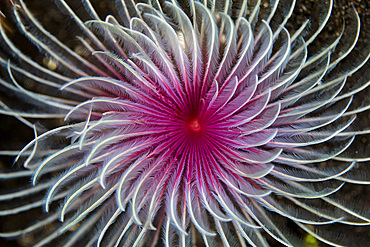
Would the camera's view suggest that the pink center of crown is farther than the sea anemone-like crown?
Yes

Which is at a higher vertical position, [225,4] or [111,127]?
[225,4]

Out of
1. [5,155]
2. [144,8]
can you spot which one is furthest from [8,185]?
[144,8]

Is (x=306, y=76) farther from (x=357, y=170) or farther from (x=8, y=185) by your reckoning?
(x=8, y=185)

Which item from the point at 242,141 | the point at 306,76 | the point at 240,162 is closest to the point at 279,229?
the point at 240,162

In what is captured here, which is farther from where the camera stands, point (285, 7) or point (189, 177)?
point (285, 7)

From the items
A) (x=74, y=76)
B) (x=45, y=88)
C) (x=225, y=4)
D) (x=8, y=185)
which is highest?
(x=225, y=4)

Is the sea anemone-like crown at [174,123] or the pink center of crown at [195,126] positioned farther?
the pink center of crown at [195,126]

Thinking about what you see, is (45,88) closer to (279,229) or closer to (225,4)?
(225,4)
